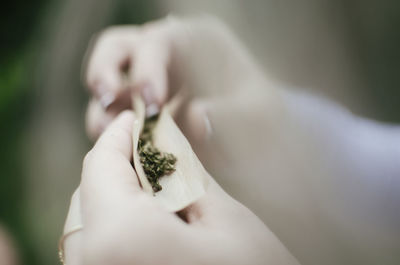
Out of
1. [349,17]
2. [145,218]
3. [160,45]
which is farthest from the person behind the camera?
[160,45]

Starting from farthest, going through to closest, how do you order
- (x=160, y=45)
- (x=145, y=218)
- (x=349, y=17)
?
1. (x=160, y=45)
2. (x=349, y=17)
3. (x=145, y=218)

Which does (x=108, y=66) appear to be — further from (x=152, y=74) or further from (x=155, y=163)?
(x=155, y=163)

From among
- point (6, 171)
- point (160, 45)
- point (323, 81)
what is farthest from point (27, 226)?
point (323, 81)

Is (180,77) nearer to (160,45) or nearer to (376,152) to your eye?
(160,45)

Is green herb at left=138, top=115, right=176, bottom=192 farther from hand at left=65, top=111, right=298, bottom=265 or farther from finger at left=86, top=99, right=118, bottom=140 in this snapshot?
finger at left=86, top=99, right=118, bottom=140

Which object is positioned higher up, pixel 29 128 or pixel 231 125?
pixel 29 128

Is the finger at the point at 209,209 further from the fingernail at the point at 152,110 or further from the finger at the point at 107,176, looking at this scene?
the fingernail at the point at 152,110

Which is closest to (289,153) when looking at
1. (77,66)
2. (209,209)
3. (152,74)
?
(209,209)

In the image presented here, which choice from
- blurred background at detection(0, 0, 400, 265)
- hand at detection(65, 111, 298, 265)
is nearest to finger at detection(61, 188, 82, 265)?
hand at detection(65, 111, 298, 265)
